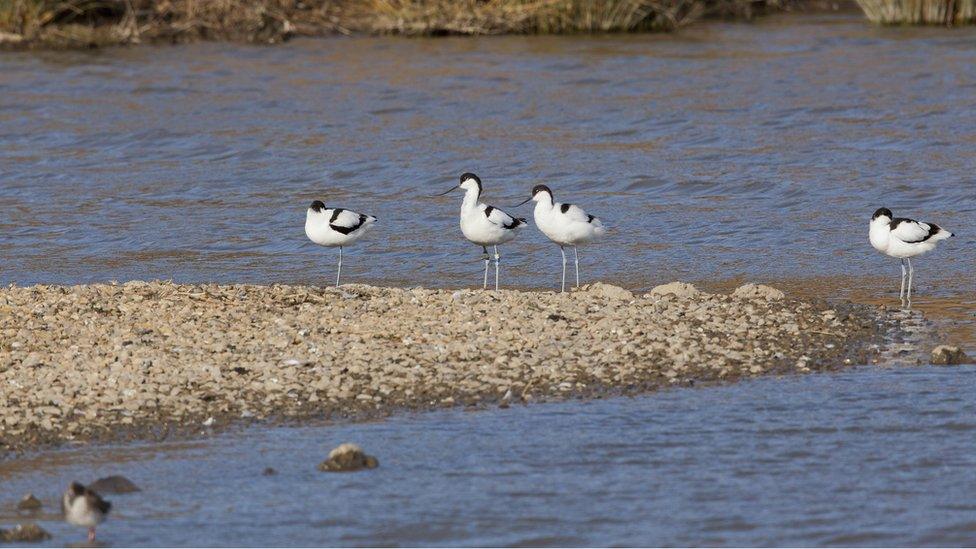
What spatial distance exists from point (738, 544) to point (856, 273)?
290 inches

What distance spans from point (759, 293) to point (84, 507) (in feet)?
22.3

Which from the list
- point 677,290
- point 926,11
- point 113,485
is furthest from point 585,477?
point 926,11

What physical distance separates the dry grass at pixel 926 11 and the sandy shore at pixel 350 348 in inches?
773

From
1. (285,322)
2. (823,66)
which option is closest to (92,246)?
(285,322)

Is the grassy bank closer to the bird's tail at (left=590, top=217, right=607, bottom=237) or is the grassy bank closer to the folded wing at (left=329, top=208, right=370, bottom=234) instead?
the bird's tail at (left=590, top=217, right=607, bottom=237)

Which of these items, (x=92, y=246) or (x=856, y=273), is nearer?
(x=856, y=273)

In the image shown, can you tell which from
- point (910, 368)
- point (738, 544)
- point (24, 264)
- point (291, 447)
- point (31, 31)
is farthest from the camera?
point (31, 31)

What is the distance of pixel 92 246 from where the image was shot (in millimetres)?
16484

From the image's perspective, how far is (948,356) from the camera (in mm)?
10367

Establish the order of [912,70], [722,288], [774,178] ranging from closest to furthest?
[722,288]
[774,178]
[912,70]

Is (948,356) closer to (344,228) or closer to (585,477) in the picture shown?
(585,477)

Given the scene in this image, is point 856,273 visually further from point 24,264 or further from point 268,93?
point 268,93

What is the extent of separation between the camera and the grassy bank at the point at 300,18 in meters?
30.8

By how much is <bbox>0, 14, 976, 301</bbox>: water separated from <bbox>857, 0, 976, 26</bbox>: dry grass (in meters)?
0.44
